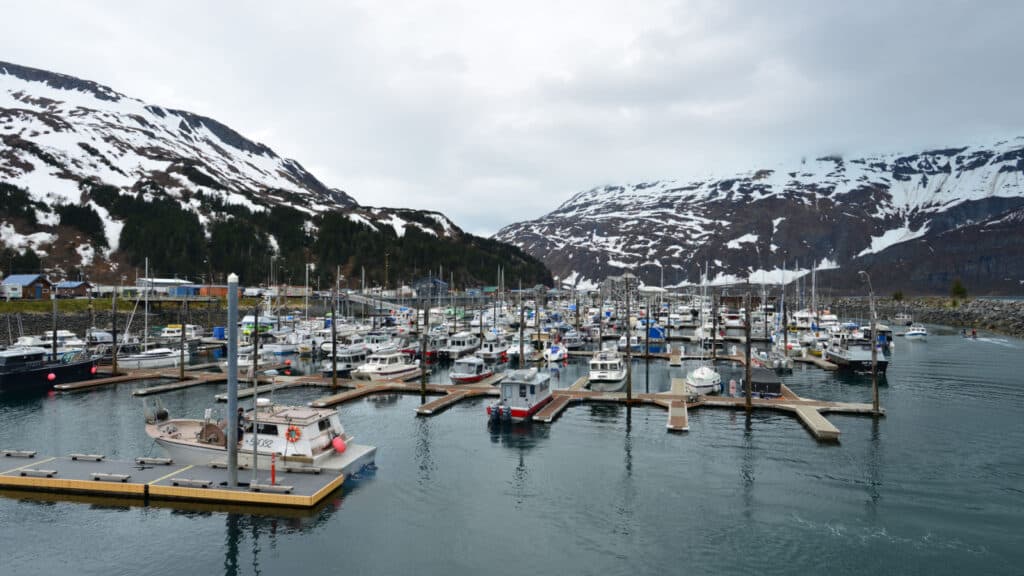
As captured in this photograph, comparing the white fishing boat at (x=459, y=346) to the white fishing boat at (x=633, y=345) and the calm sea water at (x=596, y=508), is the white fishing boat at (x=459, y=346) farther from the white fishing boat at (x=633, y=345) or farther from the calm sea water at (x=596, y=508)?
the calm sea water at (x=596, y=508)

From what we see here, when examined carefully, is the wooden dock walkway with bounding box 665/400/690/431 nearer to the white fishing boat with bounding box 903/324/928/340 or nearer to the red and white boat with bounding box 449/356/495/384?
the red and white boat with bounding box 449/356/495/384

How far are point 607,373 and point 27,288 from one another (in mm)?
105701

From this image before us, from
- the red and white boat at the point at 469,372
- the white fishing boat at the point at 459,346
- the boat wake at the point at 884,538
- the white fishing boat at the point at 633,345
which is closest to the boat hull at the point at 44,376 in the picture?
the red and white boat at the point at 469,372

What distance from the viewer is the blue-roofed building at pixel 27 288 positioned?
9938 cm

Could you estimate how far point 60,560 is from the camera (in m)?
22.6

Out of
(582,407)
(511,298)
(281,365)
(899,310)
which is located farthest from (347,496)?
(899,310)

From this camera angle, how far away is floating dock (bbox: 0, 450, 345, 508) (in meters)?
26.5

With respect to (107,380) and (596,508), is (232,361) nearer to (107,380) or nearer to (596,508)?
(596,508)

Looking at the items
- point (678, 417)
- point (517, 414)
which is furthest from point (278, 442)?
point (678, 417)

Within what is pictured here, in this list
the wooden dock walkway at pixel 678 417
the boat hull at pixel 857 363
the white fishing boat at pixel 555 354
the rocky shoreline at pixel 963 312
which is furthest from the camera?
the rocky shoreline at pixel 963 312

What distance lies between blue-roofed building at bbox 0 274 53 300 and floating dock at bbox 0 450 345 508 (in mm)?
90469

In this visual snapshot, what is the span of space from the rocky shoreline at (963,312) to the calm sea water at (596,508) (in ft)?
347

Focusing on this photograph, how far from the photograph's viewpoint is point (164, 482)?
2772 centimetres

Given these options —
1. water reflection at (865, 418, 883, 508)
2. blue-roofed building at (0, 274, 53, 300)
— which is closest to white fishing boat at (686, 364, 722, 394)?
water reflection at (865, 418, 883, 508)
